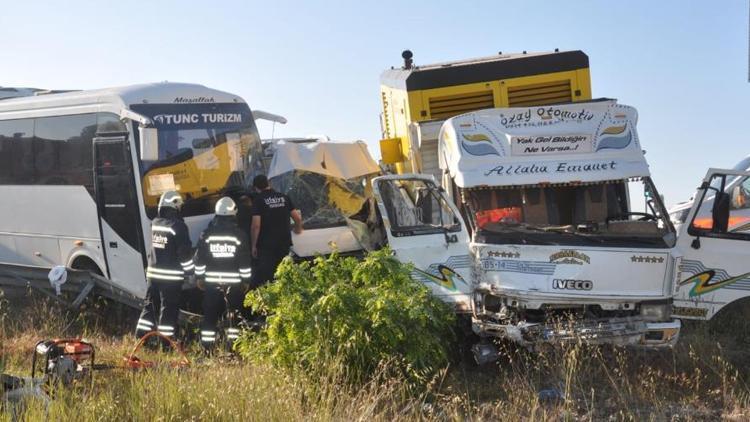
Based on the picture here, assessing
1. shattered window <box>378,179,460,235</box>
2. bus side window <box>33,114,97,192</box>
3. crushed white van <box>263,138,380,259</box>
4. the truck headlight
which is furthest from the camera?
bus side window <box>33,114,97,192</box>

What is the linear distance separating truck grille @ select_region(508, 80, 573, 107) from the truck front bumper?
3.54 m

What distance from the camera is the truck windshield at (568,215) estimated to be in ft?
26.2

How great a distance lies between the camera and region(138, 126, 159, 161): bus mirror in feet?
32.8

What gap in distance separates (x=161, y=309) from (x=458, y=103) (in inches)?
170

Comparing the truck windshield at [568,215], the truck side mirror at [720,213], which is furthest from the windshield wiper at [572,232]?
the truck side mirror at [720,213]

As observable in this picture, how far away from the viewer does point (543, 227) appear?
27.8 ft

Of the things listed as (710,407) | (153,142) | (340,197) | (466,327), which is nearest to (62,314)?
(153,142)

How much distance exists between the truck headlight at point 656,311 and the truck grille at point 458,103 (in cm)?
359

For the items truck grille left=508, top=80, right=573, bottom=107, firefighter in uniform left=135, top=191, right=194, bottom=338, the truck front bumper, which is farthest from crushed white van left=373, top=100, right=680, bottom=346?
firefighter in uniform left=135, top=191, right=194, bottom=338

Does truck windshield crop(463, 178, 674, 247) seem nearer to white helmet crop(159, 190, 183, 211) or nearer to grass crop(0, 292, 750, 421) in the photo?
grass crop(0, 292, 750, 421)

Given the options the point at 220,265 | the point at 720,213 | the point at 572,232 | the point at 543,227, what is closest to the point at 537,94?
the point at 543,227

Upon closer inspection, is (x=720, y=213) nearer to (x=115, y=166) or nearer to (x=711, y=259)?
(x=711, y=259)

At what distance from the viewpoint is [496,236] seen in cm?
812

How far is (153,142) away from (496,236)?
14.7 feet
